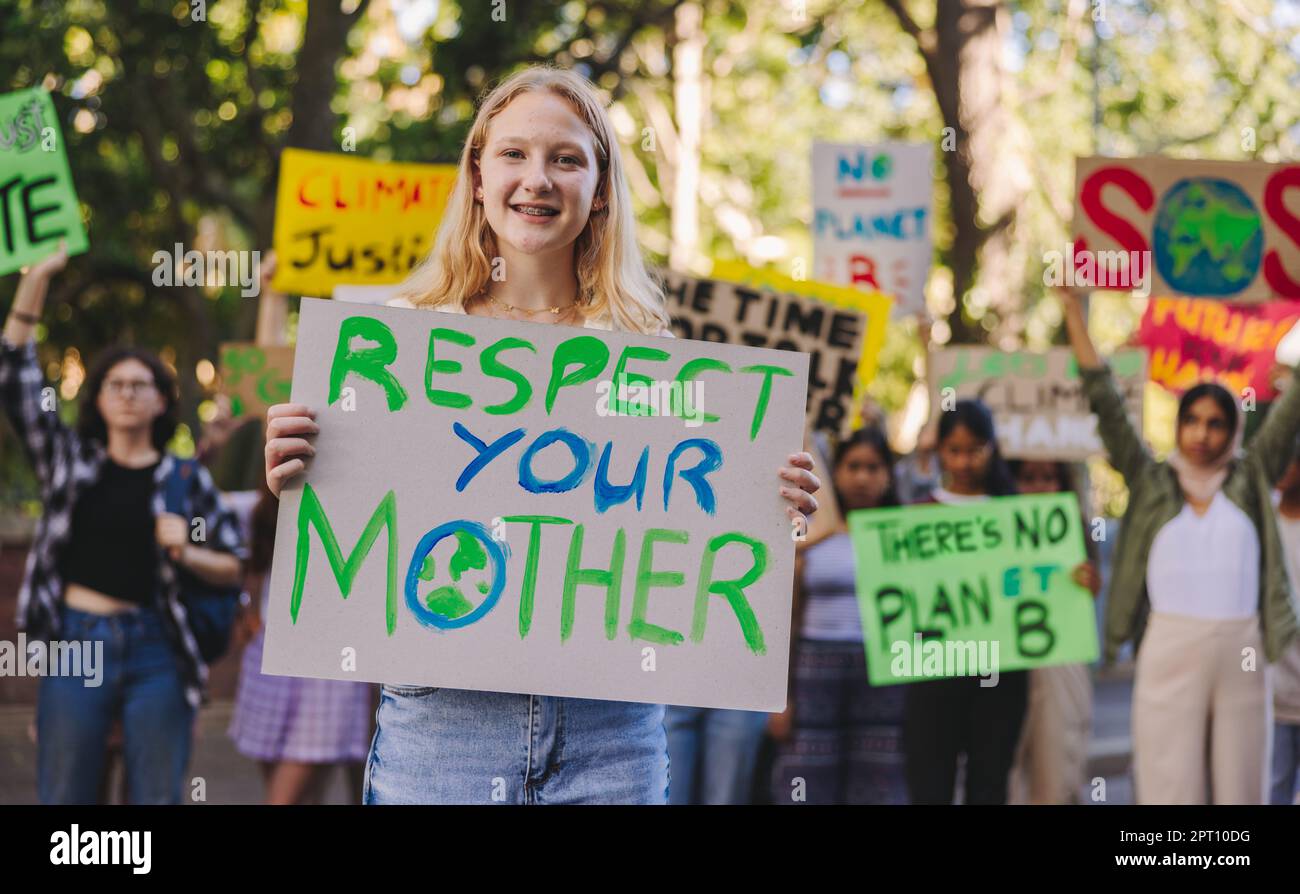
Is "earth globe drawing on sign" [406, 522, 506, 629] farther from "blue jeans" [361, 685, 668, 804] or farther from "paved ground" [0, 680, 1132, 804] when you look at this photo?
"paved ground" [0, 680, 1132, 804]

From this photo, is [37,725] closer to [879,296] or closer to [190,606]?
[190,606]

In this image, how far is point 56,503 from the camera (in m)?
5.40

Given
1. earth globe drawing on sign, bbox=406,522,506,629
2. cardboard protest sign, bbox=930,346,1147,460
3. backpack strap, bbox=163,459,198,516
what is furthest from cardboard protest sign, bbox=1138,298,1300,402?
earth globe drawing on sign, bbox=406,522,506,629

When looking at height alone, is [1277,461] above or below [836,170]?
below

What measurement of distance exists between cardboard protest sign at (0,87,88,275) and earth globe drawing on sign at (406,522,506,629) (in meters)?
3.28

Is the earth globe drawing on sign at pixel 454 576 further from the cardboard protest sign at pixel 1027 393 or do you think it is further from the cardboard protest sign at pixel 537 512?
the cardboard protest sign at pixel 1027 393

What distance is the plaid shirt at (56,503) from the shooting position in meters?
5.31

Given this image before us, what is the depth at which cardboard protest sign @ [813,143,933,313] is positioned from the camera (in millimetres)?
8344

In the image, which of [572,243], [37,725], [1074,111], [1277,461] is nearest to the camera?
[572,243]

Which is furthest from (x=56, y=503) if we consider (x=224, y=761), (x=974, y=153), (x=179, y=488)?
(x=974, y=153)

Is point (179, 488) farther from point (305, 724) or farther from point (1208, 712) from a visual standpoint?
point (1208, 712)

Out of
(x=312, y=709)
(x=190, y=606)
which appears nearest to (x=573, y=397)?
(x=190, y=606)

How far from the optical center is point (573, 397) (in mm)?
2877
